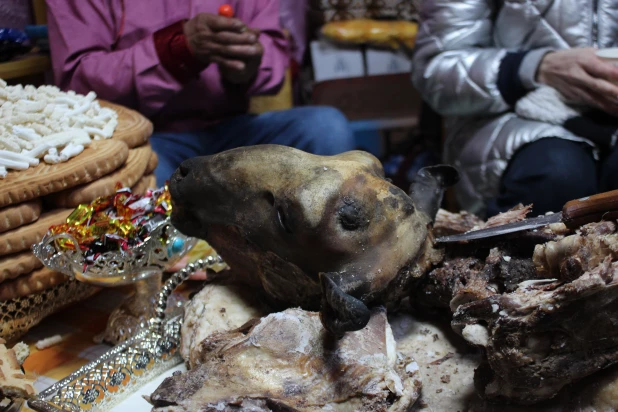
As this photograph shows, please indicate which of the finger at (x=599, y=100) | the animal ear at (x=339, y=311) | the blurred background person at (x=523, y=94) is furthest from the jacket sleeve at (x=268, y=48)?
the animal ear at (x=339, y=311)

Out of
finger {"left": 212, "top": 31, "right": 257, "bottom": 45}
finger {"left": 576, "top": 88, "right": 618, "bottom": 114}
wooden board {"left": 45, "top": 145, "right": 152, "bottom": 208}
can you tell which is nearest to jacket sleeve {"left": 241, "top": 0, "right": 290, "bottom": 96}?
finger {"left": 212, "top": 31, "right": 257, "bottom": 45}

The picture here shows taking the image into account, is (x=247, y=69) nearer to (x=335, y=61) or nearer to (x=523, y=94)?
(x=523, y=94)

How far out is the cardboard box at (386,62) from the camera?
6.73ft

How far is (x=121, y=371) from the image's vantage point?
0.81 metres

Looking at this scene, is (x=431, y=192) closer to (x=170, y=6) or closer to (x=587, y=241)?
(x=587, y=241)

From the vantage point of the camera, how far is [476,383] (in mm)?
651

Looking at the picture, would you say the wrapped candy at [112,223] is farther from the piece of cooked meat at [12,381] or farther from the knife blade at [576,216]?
the knife blade at [576,216]

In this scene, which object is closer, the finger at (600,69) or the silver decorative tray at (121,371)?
the silver decorative tray at (121,371)

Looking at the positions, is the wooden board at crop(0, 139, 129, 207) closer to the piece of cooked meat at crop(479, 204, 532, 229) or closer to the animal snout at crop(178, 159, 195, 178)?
the animal snout at crop(178, 159, 195, 178)

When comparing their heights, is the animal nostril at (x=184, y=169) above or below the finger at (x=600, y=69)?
below

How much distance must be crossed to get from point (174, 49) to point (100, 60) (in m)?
0.15

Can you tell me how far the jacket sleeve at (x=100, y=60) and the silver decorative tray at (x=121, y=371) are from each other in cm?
49

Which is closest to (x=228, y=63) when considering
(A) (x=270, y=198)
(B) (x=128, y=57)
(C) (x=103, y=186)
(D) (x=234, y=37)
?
(D) (x=234, y=37)

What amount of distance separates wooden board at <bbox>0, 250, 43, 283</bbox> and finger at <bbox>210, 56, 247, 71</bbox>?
53cm
